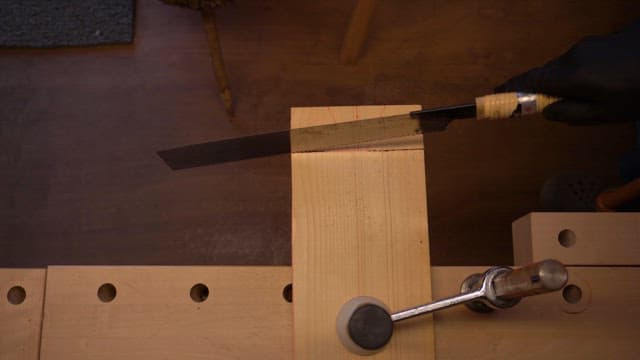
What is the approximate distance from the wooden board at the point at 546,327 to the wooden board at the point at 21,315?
1.44 feet

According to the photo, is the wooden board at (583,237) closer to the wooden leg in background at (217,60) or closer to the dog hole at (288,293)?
the dog hole at (288,293)

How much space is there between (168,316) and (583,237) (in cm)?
50

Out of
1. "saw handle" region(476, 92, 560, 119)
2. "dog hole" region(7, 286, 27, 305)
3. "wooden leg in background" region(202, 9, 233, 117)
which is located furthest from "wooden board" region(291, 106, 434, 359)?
"wooden leg in background" region(202, 9, 233, 117)

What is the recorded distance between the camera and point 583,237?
0.76 m

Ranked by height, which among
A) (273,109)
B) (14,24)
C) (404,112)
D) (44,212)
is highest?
(14,24)

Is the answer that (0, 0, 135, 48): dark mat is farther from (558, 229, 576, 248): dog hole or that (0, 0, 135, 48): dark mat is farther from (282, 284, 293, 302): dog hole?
(558, 229, 576, 248): dog hole

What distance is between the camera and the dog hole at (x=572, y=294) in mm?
691

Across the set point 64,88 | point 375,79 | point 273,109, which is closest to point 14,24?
point 64,88

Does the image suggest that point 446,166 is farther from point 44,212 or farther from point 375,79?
point 44,212

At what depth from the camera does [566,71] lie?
29.4 inches

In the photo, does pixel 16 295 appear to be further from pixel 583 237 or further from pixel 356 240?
pixel 583 237

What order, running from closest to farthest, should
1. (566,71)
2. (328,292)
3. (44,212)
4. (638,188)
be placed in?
(328,292)
(566,71)
(638,188)
(44,212)

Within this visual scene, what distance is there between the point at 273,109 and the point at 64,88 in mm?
526

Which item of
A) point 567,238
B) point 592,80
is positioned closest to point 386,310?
point 567,238
